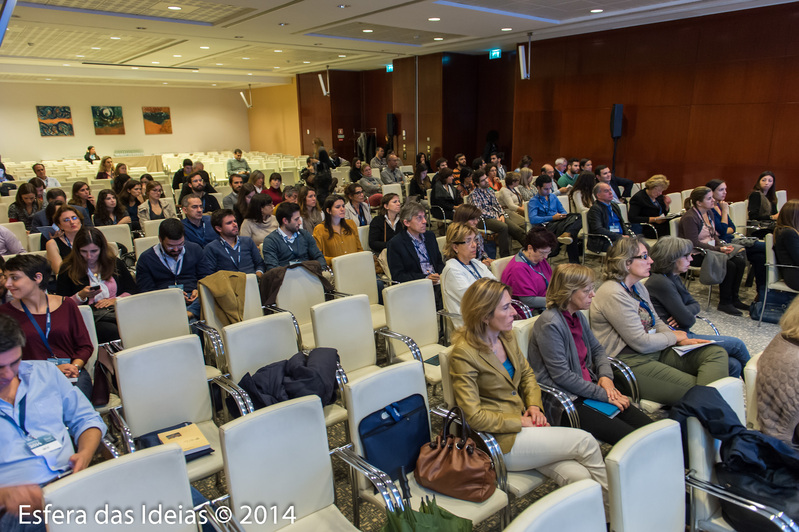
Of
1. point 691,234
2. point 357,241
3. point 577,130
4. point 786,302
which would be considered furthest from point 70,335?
point 577,130

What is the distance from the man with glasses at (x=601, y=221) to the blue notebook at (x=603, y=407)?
12.6 ft

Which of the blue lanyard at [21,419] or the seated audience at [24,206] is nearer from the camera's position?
the blue lanyard at [21,419]

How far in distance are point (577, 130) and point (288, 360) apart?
9499mm

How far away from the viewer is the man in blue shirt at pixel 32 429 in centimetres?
182

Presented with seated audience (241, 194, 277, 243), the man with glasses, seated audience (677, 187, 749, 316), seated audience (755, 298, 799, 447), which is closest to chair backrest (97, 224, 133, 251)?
seated audience (241, 194, 277, 243)

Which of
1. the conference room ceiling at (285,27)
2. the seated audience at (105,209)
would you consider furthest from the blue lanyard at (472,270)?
the conference room ceiling at (285,27)

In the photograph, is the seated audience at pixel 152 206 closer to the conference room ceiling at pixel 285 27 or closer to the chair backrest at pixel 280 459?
the conference room ceiling at pixel 285 27

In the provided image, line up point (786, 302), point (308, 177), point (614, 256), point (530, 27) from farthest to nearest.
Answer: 1. point (530, 27)
2. point (308, 177)
3. point (786, 302)
4. point (614, 256)

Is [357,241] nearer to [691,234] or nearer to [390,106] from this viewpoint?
[691,234]

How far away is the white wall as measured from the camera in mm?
17562

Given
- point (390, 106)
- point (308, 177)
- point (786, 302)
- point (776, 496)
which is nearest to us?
point (776, 496)

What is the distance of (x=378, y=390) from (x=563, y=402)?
1003 millimetres

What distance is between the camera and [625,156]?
991cm

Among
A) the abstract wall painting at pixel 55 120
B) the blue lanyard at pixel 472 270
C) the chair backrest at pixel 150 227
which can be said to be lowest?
the blue lanyard at pixel 472 270
